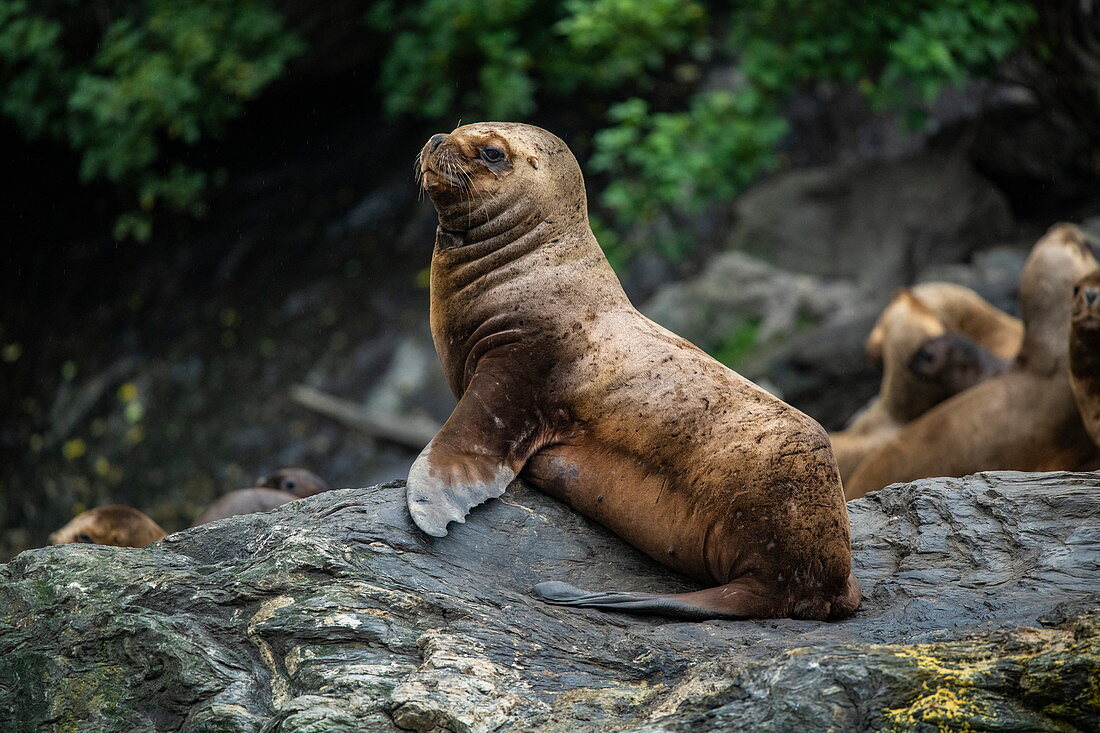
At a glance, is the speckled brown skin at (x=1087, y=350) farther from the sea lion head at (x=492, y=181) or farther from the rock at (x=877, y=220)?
the rock at (x=877, y=220)

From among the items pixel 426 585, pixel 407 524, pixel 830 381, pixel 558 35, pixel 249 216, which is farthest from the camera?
pixel 249 216

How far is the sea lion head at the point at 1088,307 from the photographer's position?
16.6ft

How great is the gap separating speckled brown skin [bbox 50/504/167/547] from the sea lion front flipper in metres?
2.12

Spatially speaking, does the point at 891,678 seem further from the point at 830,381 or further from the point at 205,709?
the point at 830,381

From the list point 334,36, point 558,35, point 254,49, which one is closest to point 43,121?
point 254,49

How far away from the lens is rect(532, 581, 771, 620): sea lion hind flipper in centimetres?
331

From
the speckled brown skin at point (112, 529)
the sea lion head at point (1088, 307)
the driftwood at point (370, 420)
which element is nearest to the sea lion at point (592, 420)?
the speckled brown skin at point (112, 529)

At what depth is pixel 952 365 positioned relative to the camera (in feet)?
24.8

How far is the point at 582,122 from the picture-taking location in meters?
12.5

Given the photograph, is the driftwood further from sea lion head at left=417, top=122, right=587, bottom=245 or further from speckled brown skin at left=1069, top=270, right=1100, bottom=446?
sea lion head at left=417, top=122, right=587, bottom=245

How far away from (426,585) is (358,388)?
298 inches

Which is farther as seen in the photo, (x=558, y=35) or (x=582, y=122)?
(x=582, y=122)

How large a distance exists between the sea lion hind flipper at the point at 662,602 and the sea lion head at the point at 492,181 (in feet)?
4.45

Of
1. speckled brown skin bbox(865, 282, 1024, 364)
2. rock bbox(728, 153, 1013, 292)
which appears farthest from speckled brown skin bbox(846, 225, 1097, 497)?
rock bbox(728, 153, 1013, 292)
